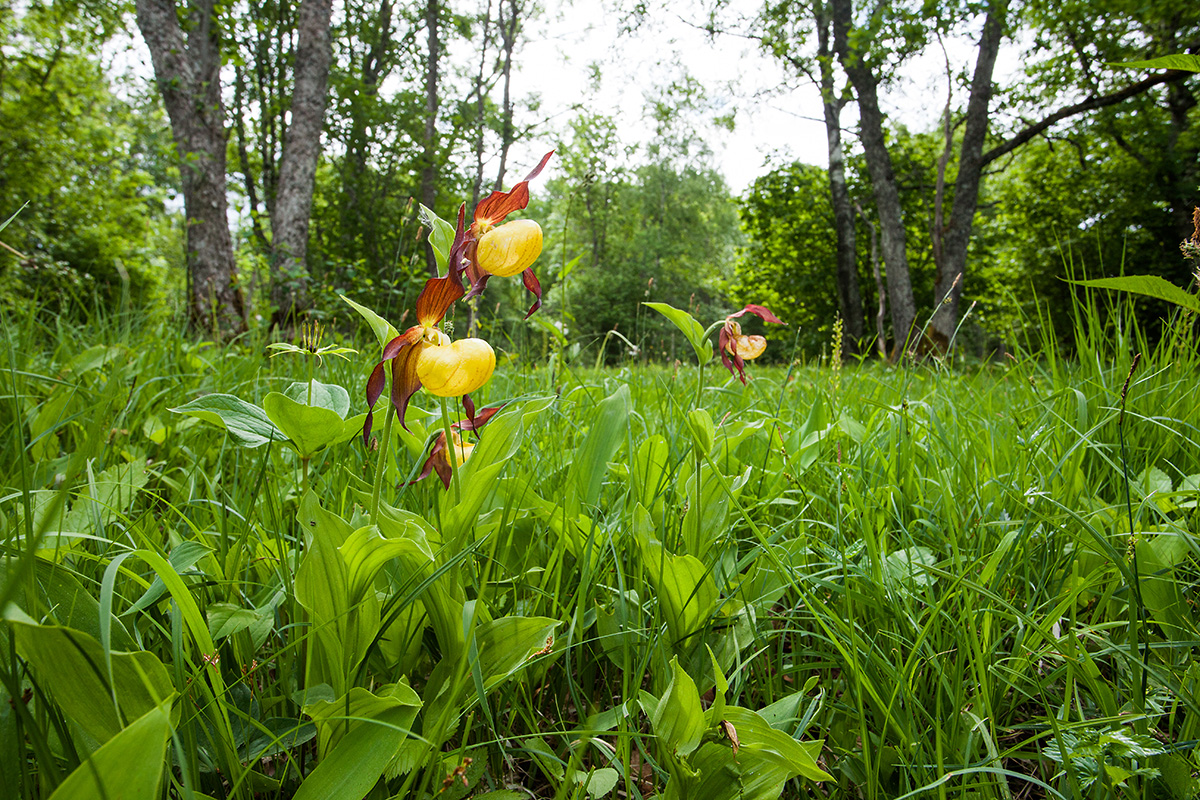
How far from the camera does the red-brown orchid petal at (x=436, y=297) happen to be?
2.37 feet

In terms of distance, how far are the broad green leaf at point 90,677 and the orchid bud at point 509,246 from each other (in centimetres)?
57

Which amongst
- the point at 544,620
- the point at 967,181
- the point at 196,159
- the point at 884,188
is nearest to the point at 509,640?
the point at 544,620

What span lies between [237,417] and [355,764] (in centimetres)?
63

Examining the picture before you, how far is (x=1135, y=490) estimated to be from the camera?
3.92 feet

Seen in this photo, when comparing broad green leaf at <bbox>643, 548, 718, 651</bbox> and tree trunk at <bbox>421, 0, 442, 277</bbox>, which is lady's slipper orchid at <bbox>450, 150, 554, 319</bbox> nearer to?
broad green leaf at <bbox>643, 548, 718, 651</bbox>

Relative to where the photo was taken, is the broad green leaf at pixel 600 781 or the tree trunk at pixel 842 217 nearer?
the broad green leaf at pixel 600 781

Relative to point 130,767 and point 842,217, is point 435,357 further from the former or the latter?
point 842,217

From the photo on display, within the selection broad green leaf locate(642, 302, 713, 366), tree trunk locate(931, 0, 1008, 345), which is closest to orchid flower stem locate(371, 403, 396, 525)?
broad green leaf locate(642, 302, 713, 366)

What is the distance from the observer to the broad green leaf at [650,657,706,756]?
0.65 metres

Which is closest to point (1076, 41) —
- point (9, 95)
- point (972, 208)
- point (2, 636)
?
point (972, 208)

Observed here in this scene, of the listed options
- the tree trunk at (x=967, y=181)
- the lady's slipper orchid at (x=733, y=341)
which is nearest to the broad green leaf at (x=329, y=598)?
the lady's slipper orchid at (x=733, y=341)

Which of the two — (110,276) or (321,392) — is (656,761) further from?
(110,276)

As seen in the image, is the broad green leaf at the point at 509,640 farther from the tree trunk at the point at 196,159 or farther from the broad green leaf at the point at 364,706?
the tree trunk at the point at 196,159

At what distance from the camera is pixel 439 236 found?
0.81 metres
